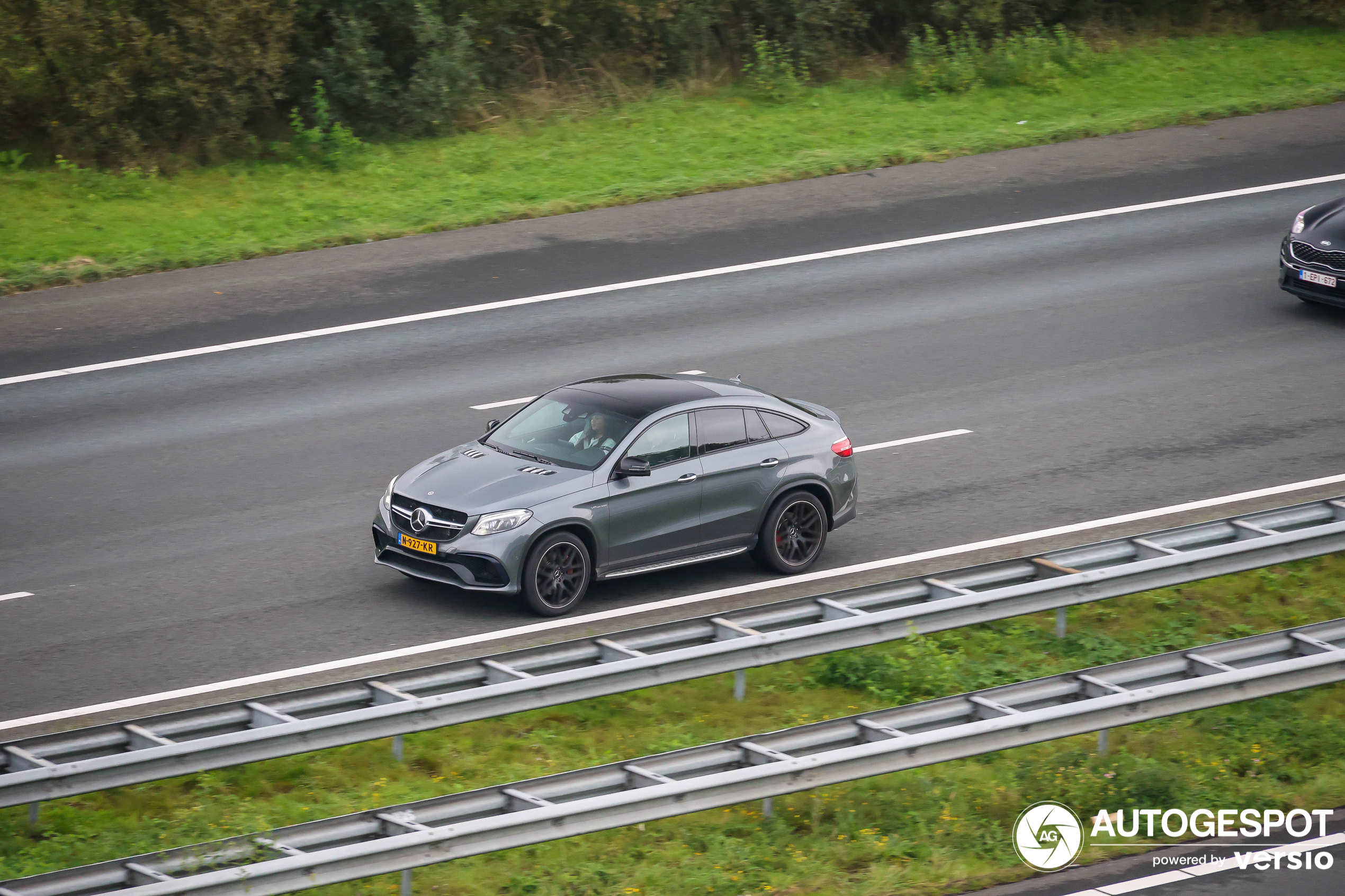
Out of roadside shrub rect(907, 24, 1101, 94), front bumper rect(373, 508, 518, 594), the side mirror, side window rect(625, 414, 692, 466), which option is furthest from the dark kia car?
front bumper rect(373, 508, 518, 594)

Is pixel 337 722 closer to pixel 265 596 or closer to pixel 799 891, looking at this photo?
pixel 799 891

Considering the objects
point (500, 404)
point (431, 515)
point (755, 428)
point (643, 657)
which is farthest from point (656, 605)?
point (500, 404)

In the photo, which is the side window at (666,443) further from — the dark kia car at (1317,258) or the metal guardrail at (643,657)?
the dark kia car at (1317,258)

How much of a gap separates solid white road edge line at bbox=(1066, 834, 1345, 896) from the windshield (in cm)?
518

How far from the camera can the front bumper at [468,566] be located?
11.7m

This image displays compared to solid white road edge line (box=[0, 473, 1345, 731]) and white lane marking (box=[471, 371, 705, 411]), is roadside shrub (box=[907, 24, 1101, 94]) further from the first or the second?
solid white road edge line (box=[0, 473, 1345, 731])

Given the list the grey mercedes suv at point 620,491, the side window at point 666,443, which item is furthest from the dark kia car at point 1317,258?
the side window at point 666,443

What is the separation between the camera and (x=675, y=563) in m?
12.6

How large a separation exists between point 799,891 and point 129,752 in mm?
3730

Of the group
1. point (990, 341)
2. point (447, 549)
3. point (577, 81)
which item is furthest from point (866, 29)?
point (447, 549)

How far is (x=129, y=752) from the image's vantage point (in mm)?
8805

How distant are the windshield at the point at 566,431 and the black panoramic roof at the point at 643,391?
77mm

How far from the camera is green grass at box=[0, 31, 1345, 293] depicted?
2094cm

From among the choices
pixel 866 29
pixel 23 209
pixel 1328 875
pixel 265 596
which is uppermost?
pixel 866 29
